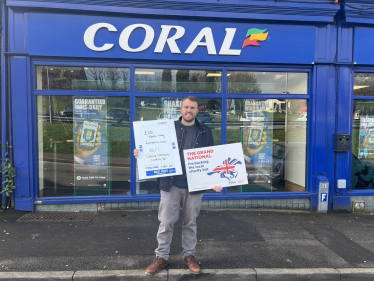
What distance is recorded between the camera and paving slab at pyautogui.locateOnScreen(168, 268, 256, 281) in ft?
10.6

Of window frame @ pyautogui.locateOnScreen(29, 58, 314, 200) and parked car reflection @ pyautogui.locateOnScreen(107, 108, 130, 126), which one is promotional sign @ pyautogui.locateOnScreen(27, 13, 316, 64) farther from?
parked car reflection @ pyautogui.locateOnScreen(107, 108, 130, 126)

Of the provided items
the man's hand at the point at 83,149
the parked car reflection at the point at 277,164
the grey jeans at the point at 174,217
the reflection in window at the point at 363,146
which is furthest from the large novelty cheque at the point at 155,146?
the reflection in window at the point at 363,146

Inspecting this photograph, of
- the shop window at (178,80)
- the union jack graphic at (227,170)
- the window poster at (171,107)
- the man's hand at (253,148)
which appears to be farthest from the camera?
the man's hand at (253,148)

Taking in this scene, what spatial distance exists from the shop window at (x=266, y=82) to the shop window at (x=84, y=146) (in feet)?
7.36

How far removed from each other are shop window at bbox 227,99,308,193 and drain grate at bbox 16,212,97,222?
2839 mm

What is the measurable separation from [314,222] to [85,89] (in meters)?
4.94

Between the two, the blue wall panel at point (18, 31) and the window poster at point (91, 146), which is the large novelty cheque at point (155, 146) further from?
the blue wall panel at point (18, 31)

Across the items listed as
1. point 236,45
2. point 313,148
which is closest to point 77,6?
point 236,45

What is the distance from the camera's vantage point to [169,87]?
5648mm

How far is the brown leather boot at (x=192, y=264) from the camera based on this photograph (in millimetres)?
3264

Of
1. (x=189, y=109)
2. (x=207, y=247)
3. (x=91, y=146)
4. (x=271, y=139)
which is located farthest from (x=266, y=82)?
(x=91, y=146)

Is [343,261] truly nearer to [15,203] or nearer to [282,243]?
[282,243]

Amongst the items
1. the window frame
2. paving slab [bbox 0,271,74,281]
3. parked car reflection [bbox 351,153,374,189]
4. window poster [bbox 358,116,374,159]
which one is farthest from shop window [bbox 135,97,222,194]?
window poster [bbox 358,116,374,159]

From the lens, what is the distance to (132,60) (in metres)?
5.41
